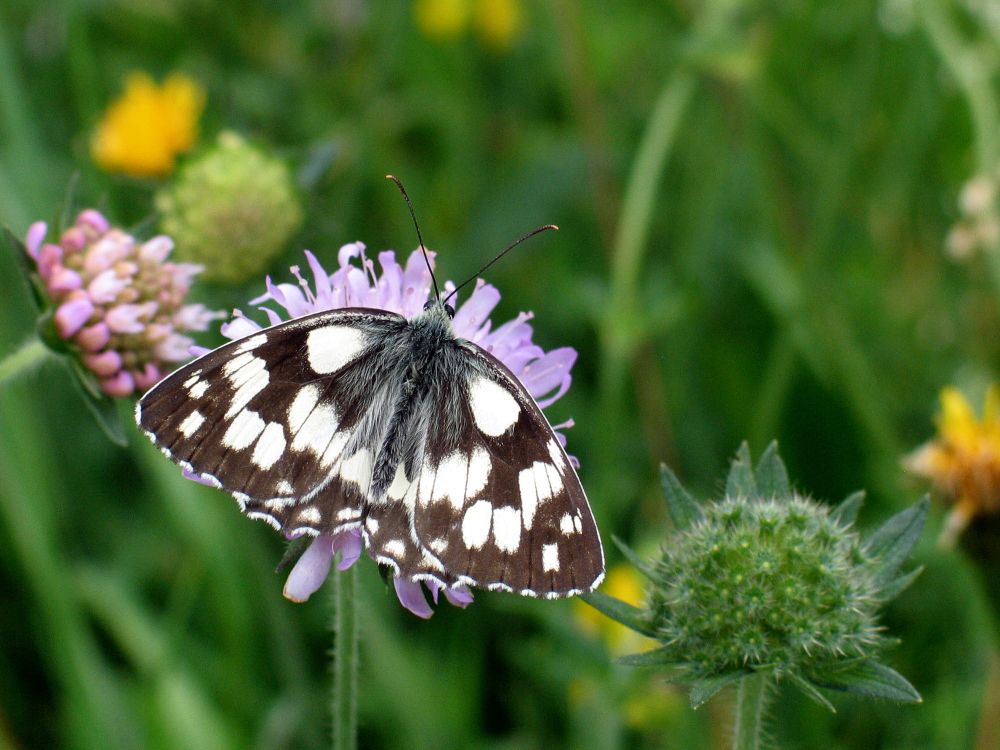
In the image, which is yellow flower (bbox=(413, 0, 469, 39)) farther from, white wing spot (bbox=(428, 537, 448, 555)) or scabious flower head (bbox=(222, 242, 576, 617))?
white wing spot (bbox=(428, 537, 448, 555))

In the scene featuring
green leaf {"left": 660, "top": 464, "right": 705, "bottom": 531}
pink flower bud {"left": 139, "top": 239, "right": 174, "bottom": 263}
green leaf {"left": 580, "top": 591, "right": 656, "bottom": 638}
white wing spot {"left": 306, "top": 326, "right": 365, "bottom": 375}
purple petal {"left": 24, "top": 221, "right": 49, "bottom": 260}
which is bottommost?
green leaf {"left": 580, "top": 591, "right": 656, "bottom": 638}

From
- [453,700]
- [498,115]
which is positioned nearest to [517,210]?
[498,115]

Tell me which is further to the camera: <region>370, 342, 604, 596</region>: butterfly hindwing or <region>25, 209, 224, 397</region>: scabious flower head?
<region>25, 209, 224, 397</region>: scabious flower head

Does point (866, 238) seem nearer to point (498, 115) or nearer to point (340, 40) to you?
point (498, 115)

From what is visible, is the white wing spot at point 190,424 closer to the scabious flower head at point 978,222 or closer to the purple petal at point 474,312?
the purple petal at point 474,312

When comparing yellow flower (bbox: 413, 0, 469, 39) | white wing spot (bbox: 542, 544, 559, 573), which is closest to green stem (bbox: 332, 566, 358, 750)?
white wing spot (bbox: 542, 544, 559, 573)

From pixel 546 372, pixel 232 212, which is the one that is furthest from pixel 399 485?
pixel 232 212

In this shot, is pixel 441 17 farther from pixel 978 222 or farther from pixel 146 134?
pixel 978 222
